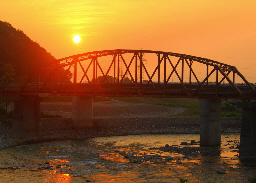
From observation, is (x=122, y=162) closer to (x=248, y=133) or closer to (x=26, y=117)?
(x=248, y=133)

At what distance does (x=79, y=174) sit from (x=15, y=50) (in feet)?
515

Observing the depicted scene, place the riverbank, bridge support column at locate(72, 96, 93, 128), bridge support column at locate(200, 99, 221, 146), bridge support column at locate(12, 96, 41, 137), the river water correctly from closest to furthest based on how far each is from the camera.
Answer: the river water → bridge support column at locate(200, 99, 221, 146) → bridge support column at locate(12, 96, 41, 137) → the riverbank → bridge support column at locate(72, 96, 93, 128)

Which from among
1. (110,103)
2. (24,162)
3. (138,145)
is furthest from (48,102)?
(24,162)

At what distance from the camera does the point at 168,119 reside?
391 feet

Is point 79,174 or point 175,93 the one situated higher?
point 175,93

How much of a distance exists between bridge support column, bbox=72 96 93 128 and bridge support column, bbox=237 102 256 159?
42886 millimetres

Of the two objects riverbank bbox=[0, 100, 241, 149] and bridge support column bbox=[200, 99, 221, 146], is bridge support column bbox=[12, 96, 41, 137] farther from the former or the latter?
bridge support column bbox=[200, 99, 221, 146]

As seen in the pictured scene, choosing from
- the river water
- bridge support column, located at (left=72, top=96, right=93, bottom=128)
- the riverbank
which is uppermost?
bridge support column, located at (left=72, top=96, right=93, bottom=128)

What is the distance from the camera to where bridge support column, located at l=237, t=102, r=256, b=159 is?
65.2 meters

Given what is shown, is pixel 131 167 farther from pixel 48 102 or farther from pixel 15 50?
pixel 15 50

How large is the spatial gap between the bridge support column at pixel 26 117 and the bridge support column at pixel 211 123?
102 ft

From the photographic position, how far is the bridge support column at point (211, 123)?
258 feet

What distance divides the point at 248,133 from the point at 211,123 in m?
13.3

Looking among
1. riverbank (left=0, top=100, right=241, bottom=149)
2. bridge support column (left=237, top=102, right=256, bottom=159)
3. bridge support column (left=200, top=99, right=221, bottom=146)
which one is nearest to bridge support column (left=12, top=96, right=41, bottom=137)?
riverbank (left=0, top=100, right=241, bottom=149)
